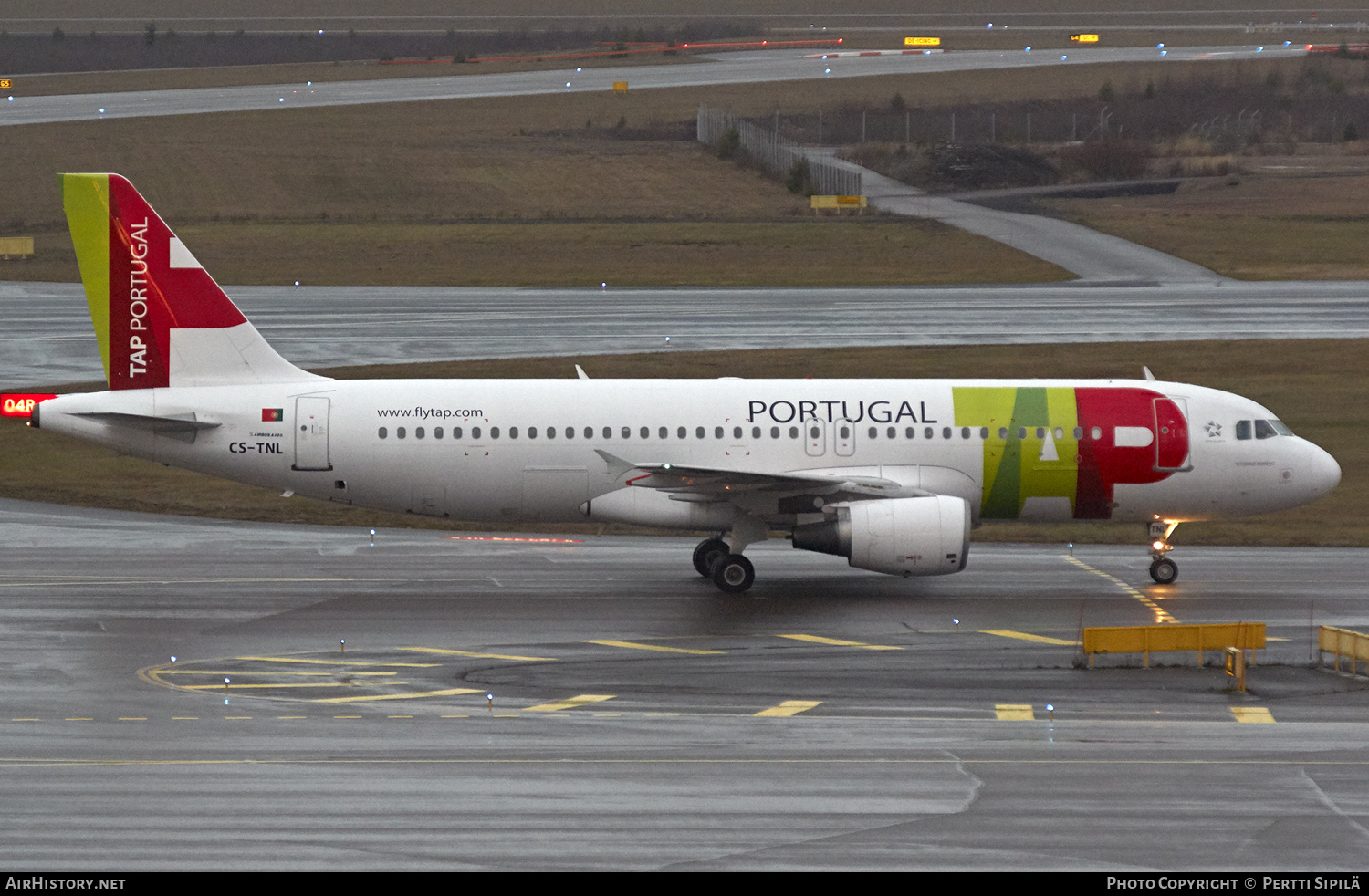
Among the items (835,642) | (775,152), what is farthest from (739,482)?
(775,152)

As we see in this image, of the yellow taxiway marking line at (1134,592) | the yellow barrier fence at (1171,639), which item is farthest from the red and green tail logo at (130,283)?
the yellow taxiway marking line at (1134,592)

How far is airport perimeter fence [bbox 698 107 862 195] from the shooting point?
101 metres

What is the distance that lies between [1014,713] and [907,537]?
700cm

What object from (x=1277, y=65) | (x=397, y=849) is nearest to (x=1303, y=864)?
(x=397, y=849)

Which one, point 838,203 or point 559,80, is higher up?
point 559,80

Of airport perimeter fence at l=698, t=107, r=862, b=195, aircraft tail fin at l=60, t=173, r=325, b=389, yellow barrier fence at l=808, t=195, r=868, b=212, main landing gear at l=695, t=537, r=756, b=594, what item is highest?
airport perimeter fence at l=698, t=107, r=862, b=195

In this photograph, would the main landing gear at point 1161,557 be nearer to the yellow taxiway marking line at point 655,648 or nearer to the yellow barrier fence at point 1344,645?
the yellow barrier fence at point 1344,645

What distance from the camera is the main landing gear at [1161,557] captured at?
104 feet

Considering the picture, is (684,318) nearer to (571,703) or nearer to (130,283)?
(130,283)

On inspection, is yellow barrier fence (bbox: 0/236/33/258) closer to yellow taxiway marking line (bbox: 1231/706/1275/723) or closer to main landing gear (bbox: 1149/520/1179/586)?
main landing gear (bbox: 1149/520/1179/586)

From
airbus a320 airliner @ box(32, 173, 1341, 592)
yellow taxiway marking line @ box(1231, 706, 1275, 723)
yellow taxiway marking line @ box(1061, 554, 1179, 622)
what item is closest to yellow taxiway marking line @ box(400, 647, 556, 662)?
airbus a320 airliner @ box(32, 173, 1341, 592)

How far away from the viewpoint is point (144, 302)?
3109 cm

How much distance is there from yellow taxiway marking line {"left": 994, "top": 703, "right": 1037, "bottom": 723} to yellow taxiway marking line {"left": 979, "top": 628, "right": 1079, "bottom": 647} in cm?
412

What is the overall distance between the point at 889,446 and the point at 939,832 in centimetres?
1470
